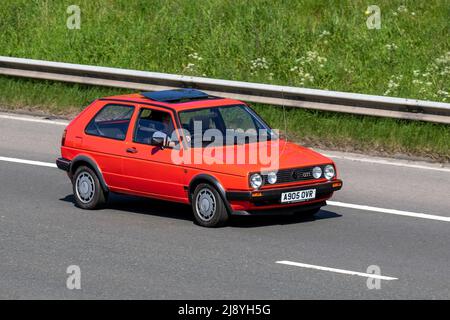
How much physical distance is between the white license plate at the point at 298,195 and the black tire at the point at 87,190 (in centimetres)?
255

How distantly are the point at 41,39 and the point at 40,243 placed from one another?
12.5 m

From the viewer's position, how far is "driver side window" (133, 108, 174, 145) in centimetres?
1428

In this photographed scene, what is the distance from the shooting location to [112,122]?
15.0 m

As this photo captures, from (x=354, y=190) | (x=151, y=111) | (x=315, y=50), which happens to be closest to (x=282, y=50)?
(x=315, y=50)

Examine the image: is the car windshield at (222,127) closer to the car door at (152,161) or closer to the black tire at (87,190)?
the car door at (152,161)

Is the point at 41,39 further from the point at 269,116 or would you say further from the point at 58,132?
the point at 269,116

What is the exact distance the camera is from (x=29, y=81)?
875 inches

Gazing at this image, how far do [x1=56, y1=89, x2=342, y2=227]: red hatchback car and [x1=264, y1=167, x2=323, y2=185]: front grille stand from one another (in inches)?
0.5

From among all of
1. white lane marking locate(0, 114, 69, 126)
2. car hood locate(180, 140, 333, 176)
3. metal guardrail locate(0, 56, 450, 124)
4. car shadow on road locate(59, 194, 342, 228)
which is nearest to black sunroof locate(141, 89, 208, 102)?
car hood locate(180, 140, 333, 176)

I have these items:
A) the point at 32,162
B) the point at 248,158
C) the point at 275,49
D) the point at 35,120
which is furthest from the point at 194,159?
the point at 275,49

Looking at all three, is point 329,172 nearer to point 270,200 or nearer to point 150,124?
point 270,200

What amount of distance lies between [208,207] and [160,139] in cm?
107

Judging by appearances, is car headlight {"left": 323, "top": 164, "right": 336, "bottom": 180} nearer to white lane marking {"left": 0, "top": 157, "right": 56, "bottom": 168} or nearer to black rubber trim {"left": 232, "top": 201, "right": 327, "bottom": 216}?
black rubber trim {"left": 232, "top": 201, "right": 327, "bottom": 216}

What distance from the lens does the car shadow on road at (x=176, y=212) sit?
14.1 meters
